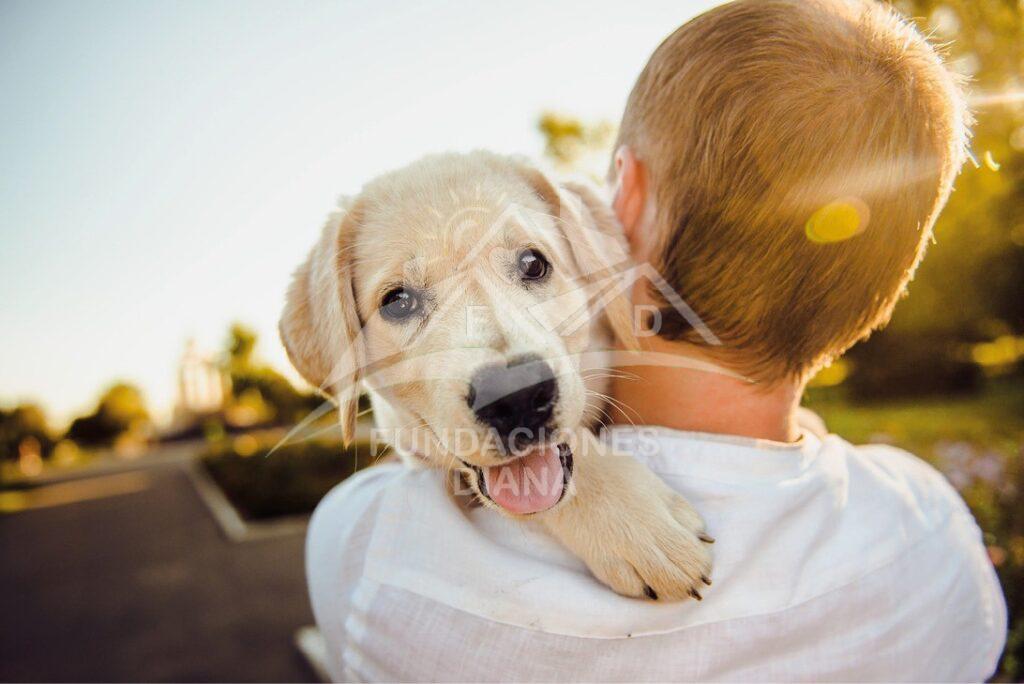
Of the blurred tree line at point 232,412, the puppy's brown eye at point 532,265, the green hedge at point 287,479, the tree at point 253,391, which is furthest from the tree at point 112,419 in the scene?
the puppy's brown eye at point 532,265

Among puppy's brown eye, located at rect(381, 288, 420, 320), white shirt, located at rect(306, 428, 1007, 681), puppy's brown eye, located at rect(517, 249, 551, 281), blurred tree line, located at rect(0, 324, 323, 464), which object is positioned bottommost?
blurred tree line, located at rect(0, 324, 323, 464)

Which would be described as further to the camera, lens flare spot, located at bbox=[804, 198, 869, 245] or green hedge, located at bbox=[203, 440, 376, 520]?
green hedge, located at bbox=[203, 440, 376, 520]

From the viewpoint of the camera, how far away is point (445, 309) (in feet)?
7.78

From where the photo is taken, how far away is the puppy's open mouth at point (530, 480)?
183 cm

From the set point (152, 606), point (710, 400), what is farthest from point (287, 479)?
point (710, 400)

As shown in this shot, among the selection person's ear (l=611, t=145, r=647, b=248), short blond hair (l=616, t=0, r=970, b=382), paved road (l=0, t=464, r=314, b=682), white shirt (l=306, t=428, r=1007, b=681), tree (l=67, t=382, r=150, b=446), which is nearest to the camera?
white shirt (l=306, t=428, r=1007, b=681)

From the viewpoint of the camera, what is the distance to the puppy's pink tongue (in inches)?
71.7

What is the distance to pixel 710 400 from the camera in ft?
6.57

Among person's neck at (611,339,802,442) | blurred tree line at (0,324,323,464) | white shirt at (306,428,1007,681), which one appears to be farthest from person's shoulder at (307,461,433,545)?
blurred tree line at (0,324,323,464)

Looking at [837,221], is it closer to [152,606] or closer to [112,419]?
[152,606]

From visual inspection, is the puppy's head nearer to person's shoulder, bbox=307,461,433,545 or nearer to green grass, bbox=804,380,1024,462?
person's shoulder, bbox=307,461,433,545

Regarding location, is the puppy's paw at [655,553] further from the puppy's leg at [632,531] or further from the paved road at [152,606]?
the paved road at [152,606]

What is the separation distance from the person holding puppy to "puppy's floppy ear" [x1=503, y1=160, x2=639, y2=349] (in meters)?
0.15

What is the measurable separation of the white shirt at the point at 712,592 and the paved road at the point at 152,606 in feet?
19.8
